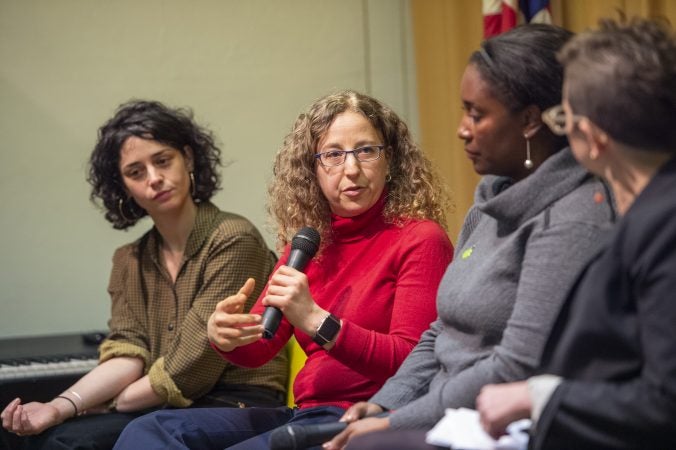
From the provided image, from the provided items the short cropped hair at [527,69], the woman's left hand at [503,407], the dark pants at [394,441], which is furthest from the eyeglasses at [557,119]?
the dark pants at [394,441]

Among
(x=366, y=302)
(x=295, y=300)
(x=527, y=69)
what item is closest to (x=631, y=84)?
(x=527, y=69)

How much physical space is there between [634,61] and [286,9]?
10.7 ft

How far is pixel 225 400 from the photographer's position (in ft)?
9.37

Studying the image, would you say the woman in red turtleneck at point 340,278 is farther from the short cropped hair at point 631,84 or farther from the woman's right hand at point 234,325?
the short cropped hair at point 631,84

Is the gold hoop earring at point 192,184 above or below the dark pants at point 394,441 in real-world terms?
above

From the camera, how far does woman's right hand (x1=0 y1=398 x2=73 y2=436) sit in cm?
283

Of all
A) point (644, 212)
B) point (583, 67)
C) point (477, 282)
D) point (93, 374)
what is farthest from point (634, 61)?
point (93, 374)

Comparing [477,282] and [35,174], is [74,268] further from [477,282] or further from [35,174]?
[477,282]

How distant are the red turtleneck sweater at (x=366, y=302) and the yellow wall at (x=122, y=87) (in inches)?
76.6

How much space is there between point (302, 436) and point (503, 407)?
0.50 meters

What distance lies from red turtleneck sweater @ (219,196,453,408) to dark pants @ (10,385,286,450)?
0.36 meters

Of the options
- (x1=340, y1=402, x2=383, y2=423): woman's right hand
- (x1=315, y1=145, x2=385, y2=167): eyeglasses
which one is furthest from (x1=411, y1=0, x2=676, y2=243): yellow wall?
(x1=340, y1=402, x2=383, y2=423): woman's right hand

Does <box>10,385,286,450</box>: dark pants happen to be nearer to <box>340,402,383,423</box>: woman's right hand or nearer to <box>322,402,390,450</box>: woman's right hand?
<box>340,402,383,423</box>: woman's right hand

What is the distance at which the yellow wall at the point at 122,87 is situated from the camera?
4266mm
